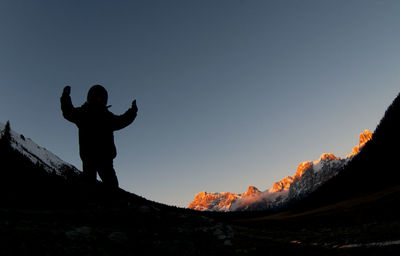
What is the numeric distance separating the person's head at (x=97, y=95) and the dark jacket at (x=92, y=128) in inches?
4.4

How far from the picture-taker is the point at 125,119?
695 centimetres

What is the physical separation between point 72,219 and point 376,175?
45.8 meters

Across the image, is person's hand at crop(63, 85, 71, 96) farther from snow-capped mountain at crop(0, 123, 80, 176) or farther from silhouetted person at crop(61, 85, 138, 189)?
snow-capped mountain at crop(0, 123, 80, 176)

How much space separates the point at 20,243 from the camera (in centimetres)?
236

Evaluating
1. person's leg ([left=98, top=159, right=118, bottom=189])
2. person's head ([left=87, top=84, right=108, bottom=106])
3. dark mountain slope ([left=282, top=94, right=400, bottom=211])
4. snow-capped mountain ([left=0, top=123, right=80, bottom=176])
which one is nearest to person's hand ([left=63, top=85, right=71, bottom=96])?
person's head ([left=87, top=84, right=108, bottom=106])

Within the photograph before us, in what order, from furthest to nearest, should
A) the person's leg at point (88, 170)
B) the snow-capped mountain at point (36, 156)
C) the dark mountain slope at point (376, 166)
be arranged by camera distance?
the snow-capped mountain at point (36, 156) < the dark mountain slope at point (376, 166) < the person's leg at point (88, 170)

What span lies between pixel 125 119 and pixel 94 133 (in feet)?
3.04

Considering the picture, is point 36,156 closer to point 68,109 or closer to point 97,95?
point 68,109

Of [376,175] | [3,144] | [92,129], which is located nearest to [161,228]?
[92,129]

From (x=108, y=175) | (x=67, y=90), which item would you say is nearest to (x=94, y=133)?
(x=108, y=175)

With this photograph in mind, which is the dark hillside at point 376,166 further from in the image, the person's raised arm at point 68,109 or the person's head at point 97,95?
the person's raised arm at point 68,109

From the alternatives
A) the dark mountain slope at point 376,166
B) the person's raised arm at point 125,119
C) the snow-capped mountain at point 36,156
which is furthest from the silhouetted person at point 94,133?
the snow-capped mountain at point 36,156

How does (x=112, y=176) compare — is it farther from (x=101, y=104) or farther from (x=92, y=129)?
(x=101, y=104)

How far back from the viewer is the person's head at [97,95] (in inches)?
257
